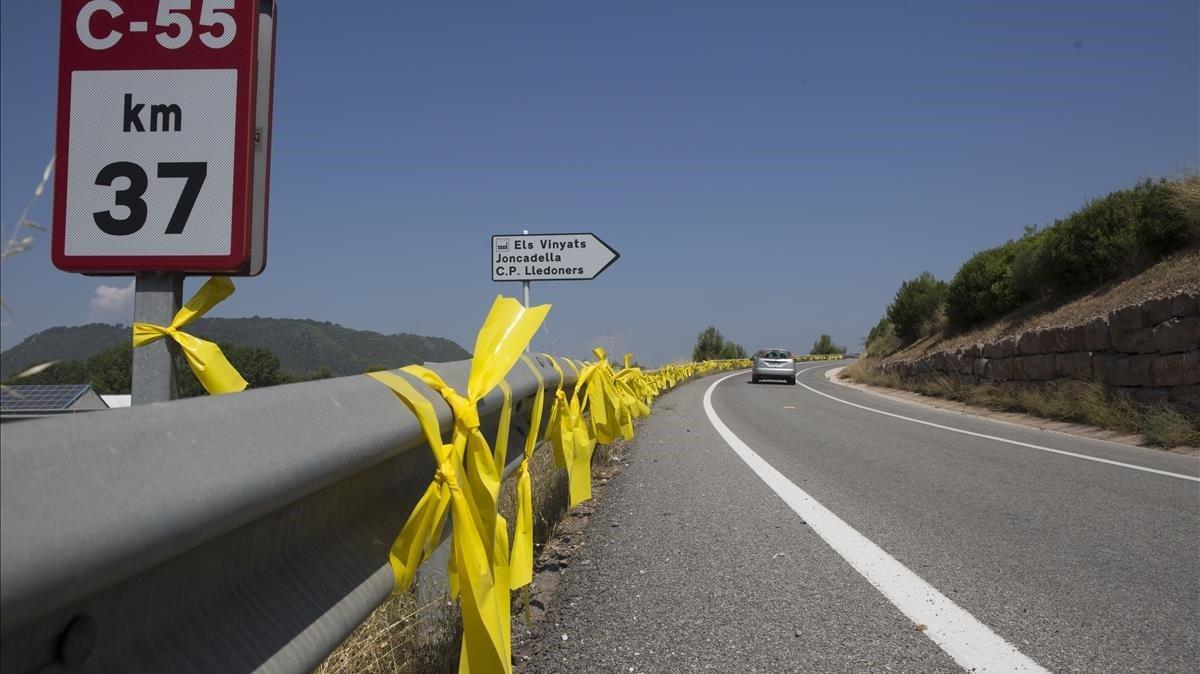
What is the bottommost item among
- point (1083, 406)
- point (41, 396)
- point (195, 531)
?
point (1083, 406)

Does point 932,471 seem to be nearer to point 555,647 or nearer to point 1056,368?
point 555,647

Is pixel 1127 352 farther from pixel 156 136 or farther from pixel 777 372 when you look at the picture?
pixel 777 372

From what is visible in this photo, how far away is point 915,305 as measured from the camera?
112ft

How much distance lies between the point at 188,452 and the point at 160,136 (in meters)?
1.88

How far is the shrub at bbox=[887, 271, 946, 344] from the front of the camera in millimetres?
33312

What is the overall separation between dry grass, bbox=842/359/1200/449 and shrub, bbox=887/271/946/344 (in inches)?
463

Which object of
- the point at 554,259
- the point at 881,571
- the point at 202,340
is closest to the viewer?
the point at 202,340

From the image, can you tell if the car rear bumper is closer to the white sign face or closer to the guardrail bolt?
the white sign face

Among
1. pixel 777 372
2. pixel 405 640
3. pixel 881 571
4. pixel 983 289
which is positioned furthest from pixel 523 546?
pixel 777 372

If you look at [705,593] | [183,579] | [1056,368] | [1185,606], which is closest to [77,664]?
[183,579]

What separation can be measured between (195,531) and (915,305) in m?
35.8

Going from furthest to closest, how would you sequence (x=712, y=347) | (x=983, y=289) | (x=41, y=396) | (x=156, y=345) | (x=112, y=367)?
1. (x=712, y=347)
2. (x=983, y=289)
3. (x=112, y=367)
4. (x=156, y=345)
5. (x=41, y=396)

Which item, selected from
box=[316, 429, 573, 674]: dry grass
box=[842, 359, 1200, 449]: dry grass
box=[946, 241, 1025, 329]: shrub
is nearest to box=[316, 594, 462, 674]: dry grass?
box=[316, 429, 573, 674]: dry grass

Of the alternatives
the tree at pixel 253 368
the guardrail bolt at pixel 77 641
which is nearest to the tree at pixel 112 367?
the tree at pixel 253 368
